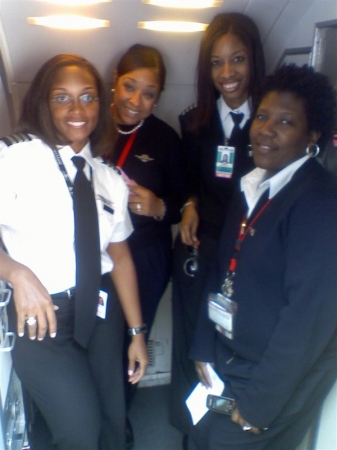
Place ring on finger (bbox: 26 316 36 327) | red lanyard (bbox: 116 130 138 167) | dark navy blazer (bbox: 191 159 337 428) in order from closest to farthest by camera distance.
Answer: dark navy blazer (bbox: 191 159 337 428), ring on finger (bbox: 26 316 36 327), red lanyard (bbox: 116 130 138 167)

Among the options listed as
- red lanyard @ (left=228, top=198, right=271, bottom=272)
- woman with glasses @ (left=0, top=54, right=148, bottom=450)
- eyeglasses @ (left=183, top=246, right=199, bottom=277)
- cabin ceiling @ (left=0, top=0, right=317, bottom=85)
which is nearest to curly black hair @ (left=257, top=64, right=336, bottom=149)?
red lanyard @ (left=228, top=198, right=271, bottom=272)

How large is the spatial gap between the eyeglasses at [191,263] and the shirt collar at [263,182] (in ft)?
1.55

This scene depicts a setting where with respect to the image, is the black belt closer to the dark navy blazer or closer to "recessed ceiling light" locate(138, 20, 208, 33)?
the dark navy blazer

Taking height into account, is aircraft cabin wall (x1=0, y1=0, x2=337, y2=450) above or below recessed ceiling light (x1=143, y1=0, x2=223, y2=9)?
below

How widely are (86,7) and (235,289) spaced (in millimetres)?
1147

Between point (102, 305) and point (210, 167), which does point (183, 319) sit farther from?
point (210, 167)

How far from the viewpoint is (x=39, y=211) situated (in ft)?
4.86

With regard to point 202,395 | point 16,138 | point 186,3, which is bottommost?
point 202,395

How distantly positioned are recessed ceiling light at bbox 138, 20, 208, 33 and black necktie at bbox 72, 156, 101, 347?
2.09 ft

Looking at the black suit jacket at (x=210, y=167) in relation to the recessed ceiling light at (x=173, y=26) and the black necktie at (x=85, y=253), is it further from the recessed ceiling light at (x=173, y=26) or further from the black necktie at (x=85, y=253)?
the black necktie at (x=85, y=253)

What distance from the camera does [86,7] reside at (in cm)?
168

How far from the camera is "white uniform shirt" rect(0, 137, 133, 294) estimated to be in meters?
1.47

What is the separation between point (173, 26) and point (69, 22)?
411mm

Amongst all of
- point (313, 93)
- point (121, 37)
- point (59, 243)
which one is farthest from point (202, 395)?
point (121, 37)
